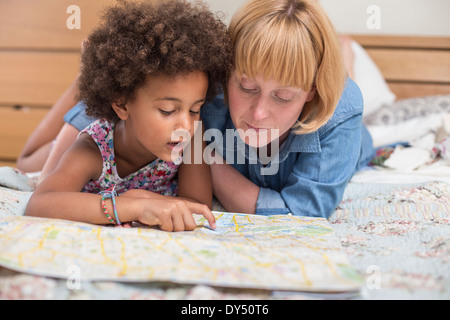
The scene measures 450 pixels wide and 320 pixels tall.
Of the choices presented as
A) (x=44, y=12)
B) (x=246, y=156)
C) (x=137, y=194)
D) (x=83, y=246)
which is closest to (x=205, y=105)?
(x=246, y=156)

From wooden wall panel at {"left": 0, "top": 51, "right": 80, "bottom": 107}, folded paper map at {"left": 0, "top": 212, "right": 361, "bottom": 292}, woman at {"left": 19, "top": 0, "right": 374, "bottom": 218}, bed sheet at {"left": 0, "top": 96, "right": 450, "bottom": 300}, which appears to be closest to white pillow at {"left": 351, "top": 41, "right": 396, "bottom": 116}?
bed sheet at {"left": 0, "top": 96, "right": 450, "bottom": 300}

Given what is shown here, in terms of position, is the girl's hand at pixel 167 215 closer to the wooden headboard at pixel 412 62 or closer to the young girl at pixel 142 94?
the young girl at pixel 142 94

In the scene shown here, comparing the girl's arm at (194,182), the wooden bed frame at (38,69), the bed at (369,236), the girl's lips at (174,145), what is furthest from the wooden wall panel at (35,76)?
the girl's lips at (174,145)

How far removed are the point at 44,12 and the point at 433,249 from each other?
105 inches

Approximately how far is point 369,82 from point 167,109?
5.16 ft

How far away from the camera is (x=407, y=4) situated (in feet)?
8.30

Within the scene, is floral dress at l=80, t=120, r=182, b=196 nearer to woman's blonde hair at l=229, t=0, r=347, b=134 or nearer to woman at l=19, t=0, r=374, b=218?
woman at l=19, t=0, r=374, b=218

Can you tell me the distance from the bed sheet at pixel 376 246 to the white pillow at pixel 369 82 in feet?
2.14

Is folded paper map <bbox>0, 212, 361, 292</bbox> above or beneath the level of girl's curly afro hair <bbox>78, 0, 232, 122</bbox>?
beneath

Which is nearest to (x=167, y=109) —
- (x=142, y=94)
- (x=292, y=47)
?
(x=142, y=94)

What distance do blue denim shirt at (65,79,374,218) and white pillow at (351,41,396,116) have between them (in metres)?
0.98

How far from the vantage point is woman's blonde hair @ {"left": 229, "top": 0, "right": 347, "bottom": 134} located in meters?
1.07

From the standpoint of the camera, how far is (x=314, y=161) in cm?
123

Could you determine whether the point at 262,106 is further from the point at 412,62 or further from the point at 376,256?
the point at 412,62
